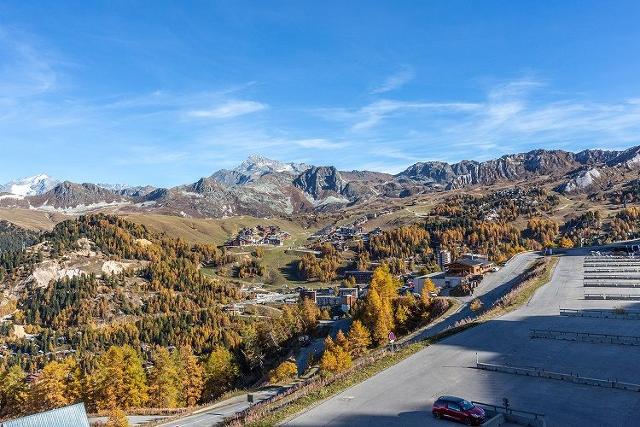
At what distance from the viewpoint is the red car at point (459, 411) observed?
22750 mm

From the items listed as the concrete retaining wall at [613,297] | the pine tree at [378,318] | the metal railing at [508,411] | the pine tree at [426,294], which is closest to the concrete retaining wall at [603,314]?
the concrete retaining wall at [613,297]

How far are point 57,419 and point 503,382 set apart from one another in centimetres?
2912

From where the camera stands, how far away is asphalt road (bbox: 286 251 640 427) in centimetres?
2408

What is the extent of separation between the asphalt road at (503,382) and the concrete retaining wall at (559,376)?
0.46 meters

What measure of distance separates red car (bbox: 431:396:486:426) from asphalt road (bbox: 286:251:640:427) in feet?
1.50

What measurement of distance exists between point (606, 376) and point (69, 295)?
187 metres

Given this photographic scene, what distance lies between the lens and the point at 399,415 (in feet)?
81.7

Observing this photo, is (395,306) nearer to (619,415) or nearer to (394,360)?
(394,360)

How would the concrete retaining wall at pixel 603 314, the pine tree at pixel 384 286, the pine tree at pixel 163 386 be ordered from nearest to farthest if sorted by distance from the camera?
the concrete retaining wall at pixel 603 314 → the pine tree at pixel 163 386 → the pine tree at pixel 384 286

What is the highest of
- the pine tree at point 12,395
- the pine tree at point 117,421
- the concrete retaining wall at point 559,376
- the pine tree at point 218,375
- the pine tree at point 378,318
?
the concrete retaining wall at point 559,376

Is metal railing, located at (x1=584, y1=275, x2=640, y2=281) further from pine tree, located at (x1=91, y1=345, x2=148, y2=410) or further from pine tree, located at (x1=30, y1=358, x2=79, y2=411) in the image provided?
pine tree, located at (x1=30, y1=358, x2=79, y2=411)

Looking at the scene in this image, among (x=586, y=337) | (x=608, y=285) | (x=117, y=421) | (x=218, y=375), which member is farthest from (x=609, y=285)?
(x=218, y=375)

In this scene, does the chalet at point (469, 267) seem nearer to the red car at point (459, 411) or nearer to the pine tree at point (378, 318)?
the pine tree at point (378, 318)

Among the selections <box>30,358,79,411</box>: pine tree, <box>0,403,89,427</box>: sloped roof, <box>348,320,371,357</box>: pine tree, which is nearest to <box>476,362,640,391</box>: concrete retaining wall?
<box>0,403,89,427</box>: sloped roof
